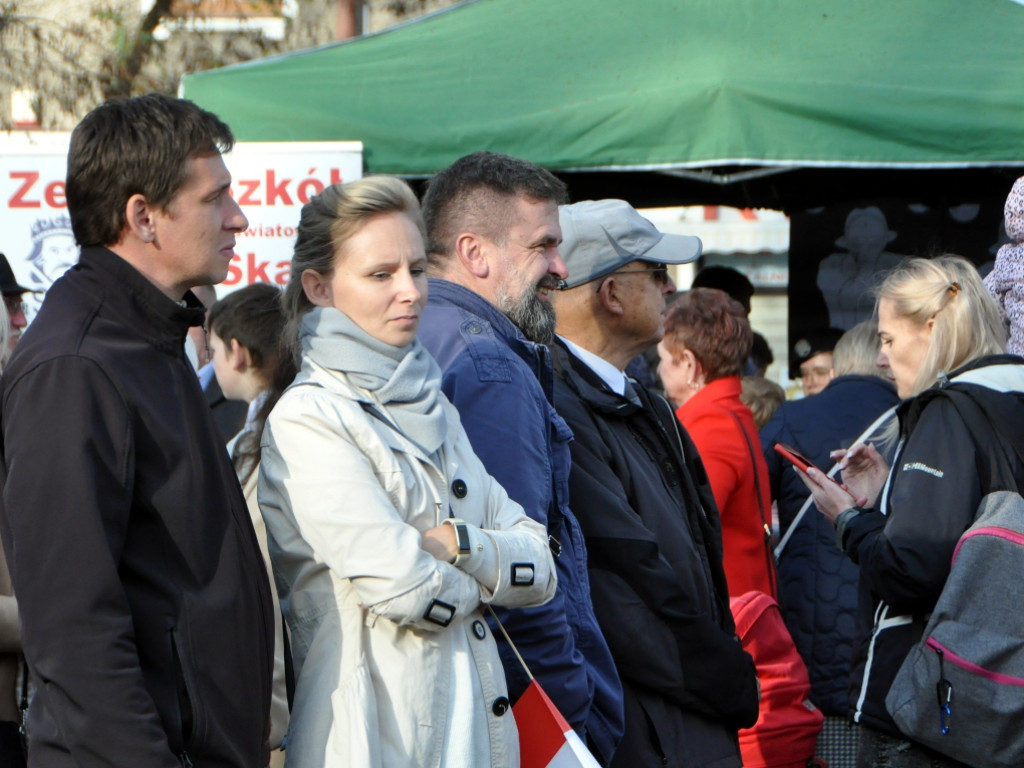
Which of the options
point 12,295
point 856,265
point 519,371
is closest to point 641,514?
point 519,371

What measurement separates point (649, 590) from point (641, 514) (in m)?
0.20

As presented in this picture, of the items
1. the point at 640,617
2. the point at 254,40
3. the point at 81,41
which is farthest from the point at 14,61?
the point at 640,617

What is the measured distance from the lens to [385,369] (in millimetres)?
2195

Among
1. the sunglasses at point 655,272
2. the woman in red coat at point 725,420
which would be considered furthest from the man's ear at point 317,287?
the woman in red coat at point 725,420

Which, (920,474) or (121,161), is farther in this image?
(920,474)

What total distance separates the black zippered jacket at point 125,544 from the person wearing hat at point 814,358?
4985 millimetres

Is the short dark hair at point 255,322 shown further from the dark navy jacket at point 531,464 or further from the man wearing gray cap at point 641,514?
the dark navy jacket at point 531,464

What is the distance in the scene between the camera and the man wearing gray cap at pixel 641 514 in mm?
2879

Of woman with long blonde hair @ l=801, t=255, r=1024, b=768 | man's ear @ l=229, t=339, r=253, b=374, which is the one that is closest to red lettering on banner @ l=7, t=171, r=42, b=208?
man's ear @ l=229, t=339, r=253, b=374

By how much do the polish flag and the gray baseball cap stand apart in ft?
4.37

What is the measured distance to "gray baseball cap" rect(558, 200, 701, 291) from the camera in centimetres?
333

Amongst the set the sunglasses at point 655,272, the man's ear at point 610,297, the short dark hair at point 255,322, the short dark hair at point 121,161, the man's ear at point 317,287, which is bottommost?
the short dark hair at point 255,322

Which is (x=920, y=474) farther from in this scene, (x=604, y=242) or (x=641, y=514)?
(x=604, y=242)

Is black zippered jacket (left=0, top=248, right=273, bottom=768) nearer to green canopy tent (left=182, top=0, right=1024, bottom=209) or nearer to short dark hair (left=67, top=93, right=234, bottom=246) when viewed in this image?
short dark hair (left=67, top=93, right=234, bottom=246)
